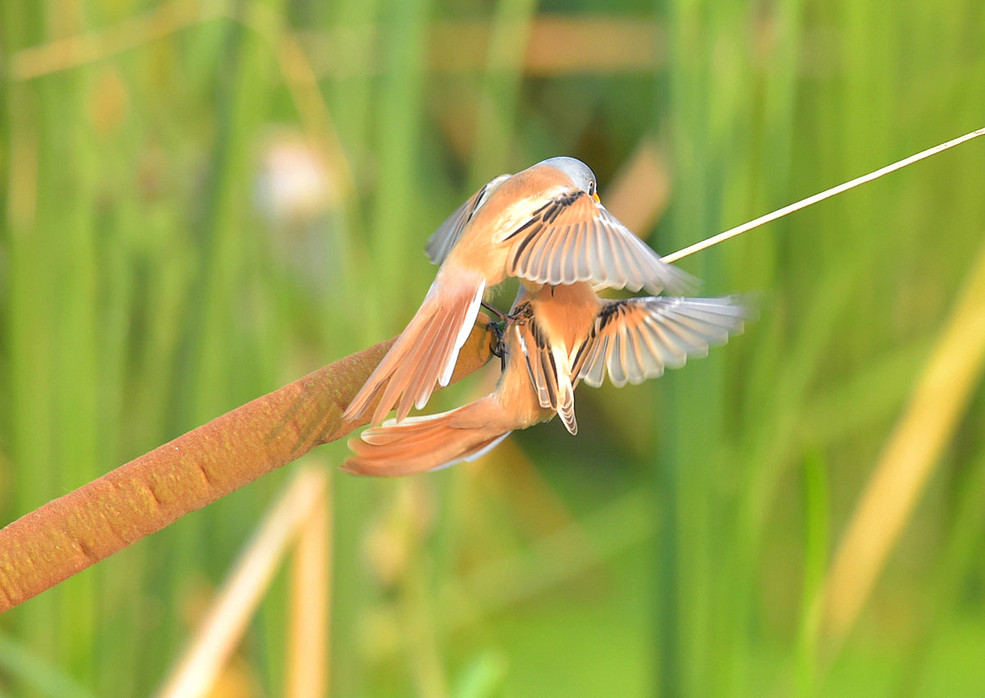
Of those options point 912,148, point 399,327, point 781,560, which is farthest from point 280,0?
point 781,560

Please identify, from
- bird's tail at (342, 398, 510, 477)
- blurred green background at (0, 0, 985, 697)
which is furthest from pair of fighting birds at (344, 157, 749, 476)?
blurred green background at (0, 0, 985, 697)

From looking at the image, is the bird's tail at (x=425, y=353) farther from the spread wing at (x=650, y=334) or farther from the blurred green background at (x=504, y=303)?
the blurred green background at (x=504, y=303)

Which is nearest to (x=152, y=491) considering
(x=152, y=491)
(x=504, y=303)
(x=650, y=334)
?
(x=152, y=491)

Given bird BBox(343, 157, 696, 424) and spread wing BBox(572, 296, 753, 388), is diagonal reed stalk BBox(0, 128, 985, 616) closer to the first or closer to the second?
bird BBox(343, 157, 696, 424)

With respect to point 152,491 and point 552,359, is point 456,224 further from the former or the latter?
point 152,491

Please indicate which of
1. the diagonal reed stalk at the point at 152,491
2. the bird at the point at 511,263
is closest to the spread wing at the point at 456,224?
the bird at the point at 511,263

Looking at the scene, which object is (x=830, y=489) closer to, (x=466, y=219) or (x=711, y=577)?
(x=711, y=577)
